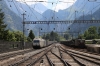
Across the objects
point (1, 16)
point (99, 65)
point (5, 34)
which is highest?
point (1, 16)

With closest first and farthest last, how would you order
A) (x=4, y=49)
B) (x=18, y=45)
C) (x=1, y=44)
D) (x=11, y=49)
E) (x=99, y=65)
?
(x=99, y=65), (x=1, y=44), (x=4, y=49), (x=11, y=49), (x=18, y=45)

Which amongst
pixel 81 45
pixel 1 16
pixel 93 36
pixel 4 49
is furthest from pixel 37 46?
pixel 93 36

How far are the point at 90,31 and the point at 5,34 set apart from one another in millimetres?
80434

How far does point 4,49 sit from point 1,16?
61.6 metres

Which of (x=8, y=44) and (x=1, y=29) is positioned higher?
(x=1, y=29)

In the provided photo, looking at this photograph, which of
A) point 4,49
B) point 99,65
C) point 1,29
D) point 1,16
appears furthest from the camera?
point 1,16

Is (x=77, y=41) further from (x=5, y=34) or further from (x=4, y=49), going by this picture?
(x=5, y=34)

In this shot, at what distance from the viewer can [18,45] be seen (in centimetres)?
5997

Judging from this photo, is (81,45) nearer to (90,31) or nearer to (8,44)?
(8,44)

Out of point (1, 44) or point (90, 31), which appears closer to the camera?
point (1, 44)

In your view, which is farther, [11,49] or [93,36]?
[93,36]

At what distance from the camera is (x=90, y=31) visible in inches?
6452

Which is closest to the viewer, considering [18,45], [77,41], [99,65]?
[99,65]

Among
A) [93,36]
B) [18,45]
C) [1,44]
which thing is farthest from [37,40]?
[93,36]
